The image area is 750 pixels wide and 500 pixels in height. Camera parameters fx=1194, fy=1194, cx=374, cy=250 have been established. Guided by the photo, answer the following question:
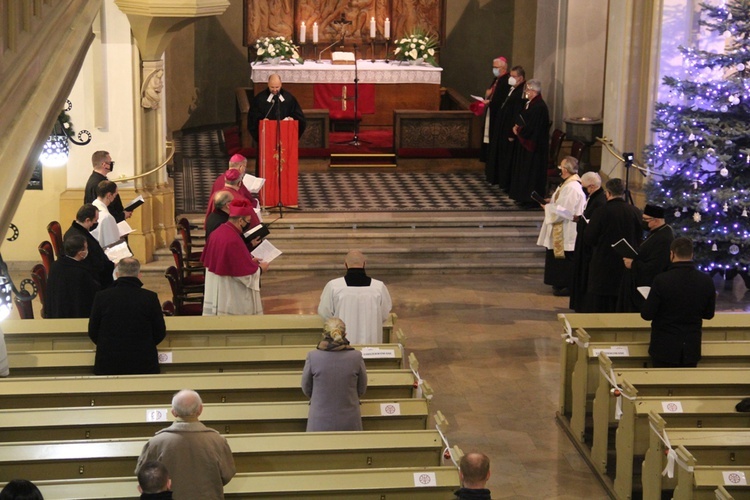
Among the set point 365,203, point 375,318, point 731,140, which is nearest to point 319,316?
point 375,318

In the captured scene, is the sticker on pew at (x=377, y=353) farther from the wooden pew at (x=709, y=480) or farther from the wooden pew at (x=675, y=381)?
the wooden pew at (x=709, y=480)

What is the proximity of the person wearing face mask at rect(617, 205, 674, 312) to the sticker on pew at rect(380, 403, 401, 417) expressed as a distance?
3333 mm

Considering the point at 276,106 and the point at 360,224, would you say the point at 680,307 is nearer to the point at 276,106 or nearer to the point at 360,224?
the point at 360,224

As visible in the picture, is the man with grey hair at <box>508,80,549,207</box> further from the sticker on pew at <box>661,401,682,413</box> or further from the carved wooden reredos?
the sticker on pew at <box>661,401,682,413</box>

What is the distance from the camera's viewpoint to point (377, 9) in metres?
20.6

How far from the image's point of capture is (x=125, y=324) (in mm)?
8023

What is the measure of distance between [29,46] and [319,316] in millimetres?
4019

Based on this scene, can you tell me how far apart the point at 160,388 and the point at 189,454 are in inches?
67.8

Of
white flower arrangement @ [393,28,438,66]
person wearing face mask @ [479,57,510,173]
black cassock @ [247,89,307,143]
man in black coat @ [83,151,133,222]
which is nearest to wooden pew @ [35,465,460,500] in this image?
man in black coat @ [83,151,133,222]

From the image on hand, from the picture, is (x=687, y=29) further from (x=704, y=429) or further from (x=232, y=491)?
(x=232, y=491)

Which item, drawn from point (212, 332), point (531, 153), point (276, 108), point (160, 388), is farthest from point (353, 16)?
point (160, 388)

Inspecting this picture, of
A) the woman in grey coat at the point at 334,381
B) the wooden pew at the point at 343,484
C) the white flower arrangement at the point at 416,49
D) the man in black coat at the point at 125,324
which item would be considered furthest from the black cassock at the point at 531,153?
the wooden pew at the point at 343,484

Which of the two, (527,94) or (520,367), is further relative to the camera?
(527,94)

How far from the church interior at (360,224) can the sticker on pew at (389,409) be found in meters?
0.06
